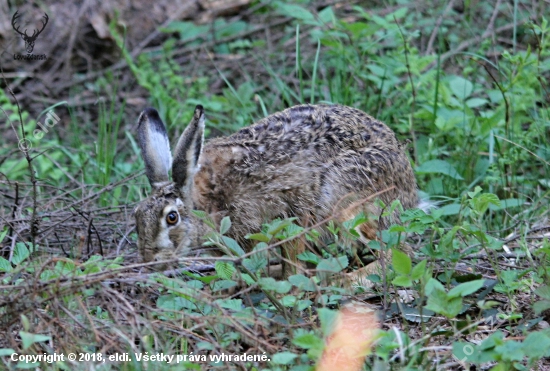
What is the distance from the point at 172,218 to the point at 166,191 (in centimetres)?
19

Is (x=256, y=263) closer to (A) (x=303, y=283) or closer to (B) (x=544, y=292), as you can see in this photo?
(A) (x=303, y=283)

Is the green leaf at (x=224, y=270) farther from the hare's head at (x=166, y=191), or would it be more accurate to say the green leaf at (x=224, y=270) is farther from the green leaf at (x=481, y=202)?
the green leaf at (x=481, y=202)

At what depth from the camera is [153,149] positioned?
197 inches

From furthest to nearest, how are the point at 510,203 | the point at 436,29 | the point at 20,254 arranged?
1. the point at 436,29
2. the point at 510,203
3. the point at 20,254

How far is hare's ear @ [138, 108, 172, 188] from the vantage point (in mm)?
4988

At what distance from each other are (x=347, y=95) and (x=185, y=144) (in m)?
2.14

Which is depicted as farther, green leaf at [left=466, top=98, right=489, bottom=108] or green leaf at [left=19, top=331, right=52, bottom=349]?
green leaf at [left=466, top=98, right=489, bottom=108]

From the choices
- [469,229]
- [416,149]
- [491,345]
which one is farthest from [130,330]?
[416,149]

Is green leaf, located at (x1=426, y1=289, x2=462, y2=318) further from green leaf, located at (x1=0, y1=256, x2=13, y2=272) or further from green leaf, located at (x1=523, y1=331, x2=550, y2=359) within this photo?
green leaf, located at (x1=0, y1=256, x2=13, y2=272)

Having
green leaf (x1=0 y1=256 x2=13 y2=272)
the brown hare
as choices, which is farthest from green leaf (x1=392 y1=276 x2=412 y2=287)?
green leaf (x1=0 y1=256 x2=13 y2=272)

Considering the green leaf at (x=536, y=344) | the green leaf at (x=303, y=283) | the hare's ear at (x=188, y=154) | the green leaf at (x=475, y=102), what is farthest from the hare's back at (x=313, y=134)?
the green leaf at (x=536, y=344)

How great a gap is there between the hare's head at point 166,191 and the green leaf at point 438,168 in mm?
1881

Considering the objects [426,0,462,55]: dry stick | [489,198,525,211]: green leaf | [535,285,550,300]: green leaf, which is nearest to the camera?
[535,285,550,300]: green leaf

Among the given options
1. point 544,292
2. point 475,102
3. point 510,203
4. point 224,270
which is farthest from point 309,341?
point 475,102
